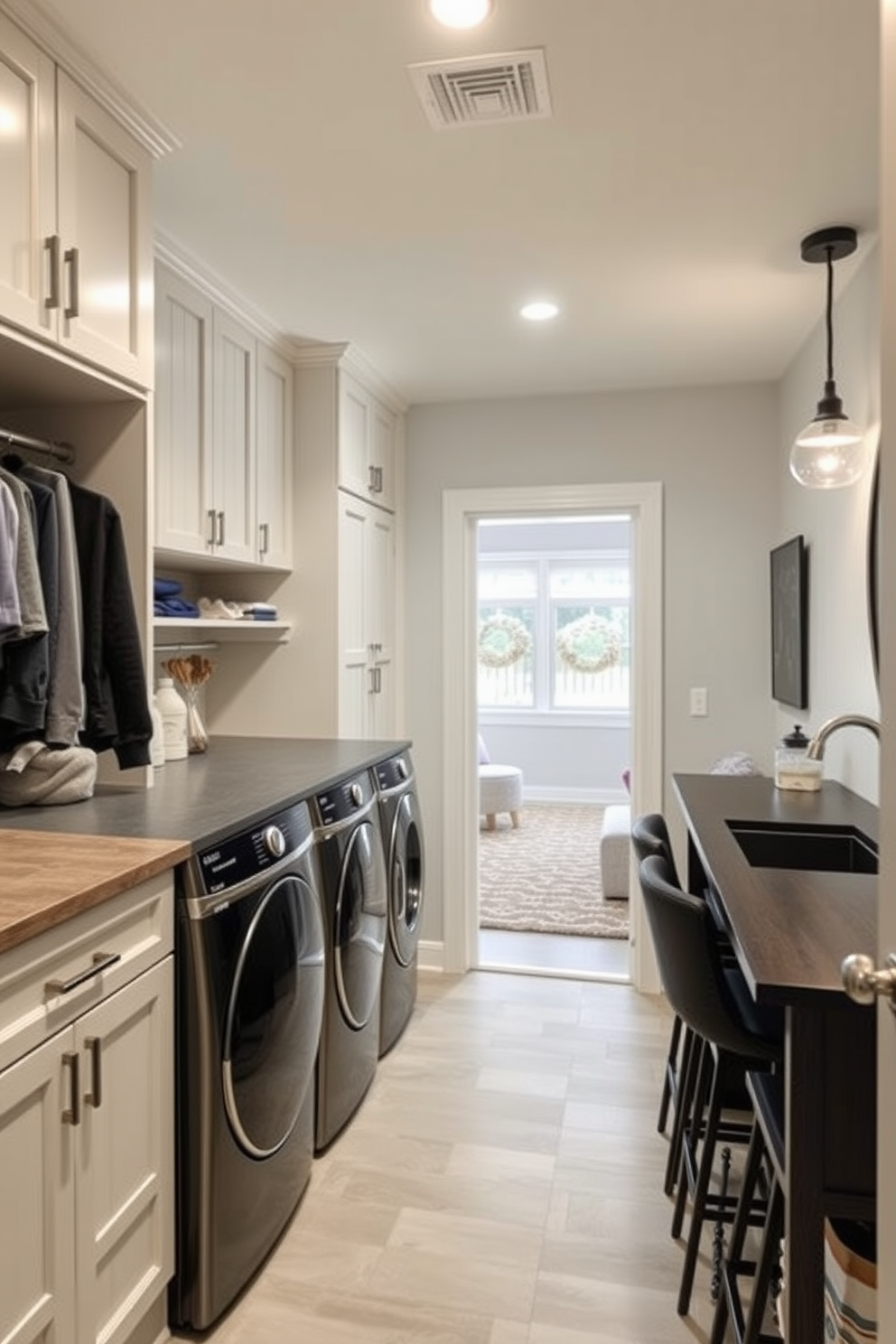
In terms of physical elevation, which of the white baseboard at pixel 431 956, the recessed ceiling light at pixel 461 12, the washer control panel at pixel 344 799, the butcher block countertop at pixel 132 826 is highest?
the recessed ceiling light at pixel 461 12

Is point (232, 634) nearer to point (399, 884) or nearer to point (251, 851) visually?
point (399, 884)

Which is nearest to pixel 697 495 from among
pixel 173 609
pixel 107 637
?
pixel 173 609

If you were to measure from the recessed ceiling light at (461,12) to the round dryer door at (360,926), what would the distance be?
1.87 meters

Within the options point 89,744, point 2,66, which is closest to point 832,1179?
point 89,744

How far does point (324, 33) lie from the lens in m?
1.53

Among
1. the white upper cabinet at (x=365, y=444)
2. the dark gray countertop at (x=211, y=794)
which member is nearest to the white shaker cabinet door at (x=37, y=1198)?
the dark gray countertop at (x=211, y=794)

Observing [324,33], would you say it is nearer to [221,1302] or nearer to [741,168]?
[741,168]

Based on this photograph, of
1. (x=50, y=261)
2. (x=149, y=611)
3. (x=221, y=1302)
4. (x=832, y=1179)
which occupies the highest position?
(x=50, y=261)

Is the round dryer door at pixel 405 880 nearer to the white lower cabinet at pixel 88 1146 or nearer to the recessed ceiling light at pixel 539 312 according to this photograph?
the white lower cabinet at pixel 88 1146

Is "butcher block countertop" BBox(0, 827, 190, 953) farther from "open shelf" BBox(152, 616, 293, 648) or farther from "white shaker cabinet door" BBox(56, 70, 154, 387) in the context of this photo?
"open shelf" BBox(152, 616, 293, 648)

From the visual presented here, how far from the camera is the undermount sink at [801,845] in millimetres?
2062

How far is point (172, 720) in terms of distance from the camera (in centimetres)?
268

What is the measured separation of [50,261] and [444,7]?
0.86 metres

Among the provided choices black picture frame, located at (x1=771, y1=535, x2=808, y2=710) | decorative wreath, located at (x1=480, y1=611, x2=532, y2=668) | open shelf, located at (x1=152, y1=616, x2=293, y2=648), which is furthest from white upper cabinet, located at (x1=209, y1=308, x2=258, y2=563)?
decorative wreath, located at (x1=480, y1=611, x2=532, y2=668)
